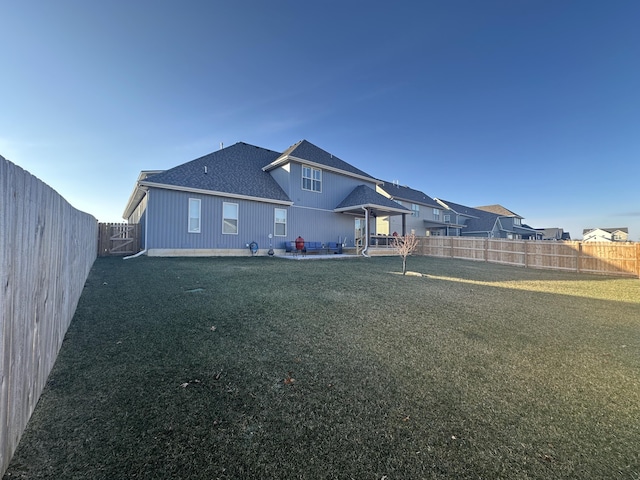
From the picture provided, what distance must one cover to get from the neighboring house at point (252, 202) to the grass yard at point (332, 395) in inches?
329

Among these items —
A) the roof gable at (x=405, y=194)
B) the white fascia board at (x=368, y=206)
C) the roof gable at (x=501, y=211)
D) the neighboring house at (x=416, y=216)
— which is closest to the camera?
the white fascia board at (x=368, y=206)

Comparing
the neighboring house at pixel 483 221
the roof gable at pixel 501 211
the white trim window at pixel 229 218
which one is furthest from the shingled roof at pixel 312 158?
the roof gable at pixel 501 211

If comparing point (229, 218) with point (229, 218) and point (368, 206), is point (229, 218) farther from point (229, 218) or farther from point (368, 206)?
point (368, 206)

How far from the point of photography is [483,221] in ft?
119

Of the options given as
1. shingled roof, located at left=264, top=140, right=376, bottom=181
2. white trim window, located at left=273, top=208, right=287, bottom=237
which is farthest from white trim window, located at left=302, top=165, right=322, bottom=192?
white trim window, located at left=273, top=208, right=287, bottom=237

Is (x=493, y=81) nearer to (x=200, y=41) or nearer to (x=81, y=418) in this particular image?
(x=200, y=41)

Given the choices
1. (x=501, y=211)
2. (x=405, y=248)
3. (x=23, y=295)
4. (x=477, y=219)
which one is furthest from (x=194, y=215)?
(x=501, y=211)

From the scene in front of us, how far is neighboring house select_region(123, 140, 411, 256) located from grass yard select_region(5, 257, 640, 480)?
8.35 metres

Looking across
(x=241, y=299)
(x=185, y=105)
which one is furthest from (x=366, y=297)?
(x=185, y=105)

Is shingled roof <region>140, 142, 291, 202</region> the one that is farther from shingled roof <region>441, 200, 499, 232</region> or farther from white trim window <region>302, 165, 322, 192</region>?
shingled roof <region>441, 200, 499, 232</region>

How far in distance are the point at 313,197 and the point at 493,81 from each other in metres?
11.5

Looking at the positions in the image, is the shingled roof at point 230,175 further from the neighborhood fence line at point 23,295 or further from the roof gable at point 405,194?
the roof gable at point 405,194

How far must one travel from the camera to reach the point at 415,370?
2691 millimetres

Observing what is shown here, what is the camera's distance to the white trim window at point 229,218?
1358cm
